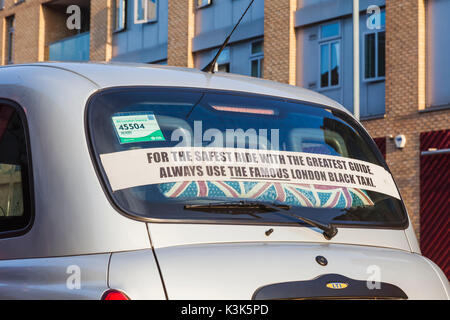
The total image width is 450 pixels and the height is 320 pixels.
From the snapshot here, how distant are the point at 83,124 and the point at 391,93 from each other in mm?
17529

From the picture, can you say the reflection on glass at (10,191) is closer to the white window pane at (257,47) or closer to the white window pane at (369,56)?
the white window pane at (369,56)

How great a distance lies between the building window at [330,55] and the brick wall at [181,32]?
17.2 ft

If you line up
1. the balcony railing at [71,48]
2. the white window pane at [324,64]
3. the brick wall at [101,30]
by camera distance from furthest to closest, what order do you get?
the balcony railing at [71,48]
the brick wall at [101,30]
the white window pane at [324,64]

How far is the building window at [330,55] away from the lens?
844 inches

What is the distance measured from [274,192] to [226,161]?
235 millimetres

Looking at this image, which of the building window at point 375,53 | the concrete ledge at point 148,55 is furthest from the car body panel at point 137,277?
the concrete ledge at point 148,55

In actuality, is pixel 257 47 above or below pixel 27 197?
above

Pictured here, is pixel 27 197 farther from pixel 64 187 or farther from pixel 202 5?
pixel 202 5

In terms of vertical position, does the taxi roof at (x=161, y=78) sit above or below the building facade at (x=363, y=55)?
below

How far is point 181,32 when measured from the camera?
86.6 ft

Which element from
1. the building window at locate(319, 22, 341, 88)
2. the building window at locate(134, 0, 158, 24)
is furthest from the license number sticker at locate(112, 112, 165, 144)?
the building window at locate(134, 0, 158, 24)

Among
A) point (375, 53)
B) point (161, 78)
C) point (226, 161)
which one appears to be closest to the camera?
point (226, 161)

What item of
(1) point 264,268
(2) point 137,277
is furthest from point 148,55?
(2) point 137,277
